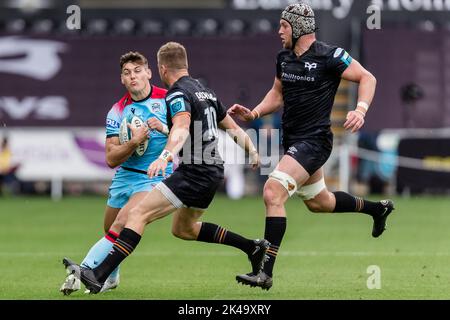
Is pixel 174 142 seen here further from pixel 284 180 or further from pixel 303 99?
pixel 303 99

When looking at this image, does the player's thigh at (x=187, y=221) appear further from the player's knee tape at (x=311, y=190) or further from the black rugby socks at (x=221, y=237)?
the player's knee tape at (x=311, y=190)

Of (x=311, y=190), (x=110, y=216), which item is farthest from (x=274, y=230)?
(x=110, y=216)

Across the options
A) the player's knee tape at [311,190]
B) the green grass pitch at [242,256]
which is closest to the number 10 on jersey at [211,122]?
the player's knee tape at [311,190]

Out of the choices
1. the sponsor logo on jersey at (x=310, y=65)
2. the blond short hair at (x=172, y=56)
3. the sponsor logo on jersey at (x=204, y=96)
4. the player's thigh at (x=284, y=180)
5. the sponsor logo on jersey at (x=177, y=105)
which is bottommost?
the player's thigh at (x=284, y=180)

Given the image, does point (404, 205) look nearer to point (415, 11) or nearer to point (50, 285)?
point (415, 11)

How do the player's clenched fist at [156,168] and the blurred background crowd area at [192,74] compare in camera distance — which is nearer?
the player's clenched fist at [156,168]

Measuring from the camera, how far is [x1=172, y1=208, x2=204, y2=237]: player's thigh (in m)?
10.9

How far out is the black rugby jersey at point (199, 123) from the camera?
1052 centimetres

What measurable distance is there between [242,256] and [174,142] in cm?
476

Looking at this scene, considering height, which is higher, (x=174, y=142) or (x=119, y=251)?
(x=174, y=142)

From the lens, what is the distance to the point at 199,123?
1063 cm

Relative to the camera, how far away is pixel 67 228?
61.7 feet

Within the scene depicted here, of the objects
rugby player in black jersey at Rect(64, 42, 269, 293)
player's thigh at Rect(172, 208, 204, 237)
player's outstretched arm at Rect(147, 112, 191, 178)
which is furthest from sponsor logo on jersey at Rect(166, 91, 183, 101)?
player's thigh at Rect(172, 208, 204, 237)

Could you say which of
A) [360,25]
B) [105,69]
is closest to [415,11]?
[360,25]
